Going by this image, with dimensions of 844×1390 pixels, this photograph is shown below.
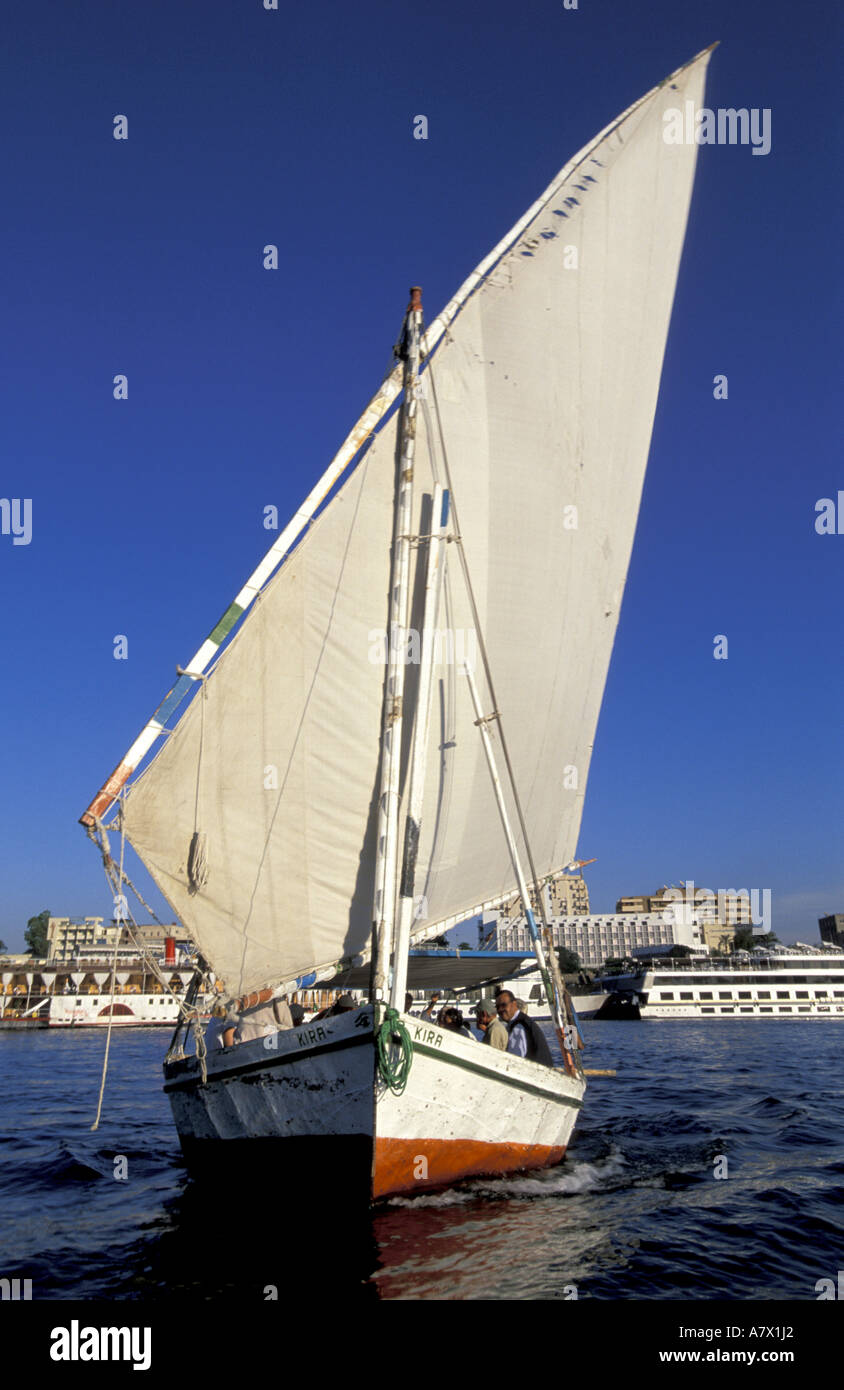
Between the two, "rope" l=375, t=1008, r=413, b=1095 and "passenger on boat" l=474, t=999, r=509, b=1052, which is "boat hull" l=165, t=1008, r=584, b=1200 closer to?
"rope" l=375, t=1008, r=413, b=1095

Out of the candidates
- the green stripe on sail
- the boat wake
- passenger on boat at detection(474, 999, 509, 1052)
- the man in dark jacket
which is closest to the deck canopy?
passenger on boat at detection(474, 999, 509, 1052)

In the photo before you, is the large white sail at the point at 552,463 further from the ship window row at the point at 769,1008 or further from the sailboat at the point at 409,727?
the ship window row at the point at 769,1008

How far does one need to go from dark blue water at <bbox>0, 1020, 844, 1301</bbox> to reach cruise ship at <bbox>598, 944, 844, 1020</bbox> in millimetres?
63474

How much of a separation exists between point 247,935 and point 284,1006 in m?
1.82

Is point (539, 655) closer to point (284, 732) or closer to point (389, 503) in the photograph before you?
point (389, 503)

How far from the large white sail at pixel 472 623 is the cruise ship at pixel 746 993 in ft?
227

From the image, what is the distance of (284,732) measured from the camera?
13.1 meters

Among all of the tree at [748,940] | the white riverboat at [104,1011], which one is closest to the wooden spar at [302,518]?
the white riverboat at [104,1011]

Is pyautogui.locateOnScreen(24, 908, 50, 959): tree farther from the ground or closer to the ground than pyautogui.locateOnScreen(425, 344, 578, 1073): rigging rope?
closer to the ground

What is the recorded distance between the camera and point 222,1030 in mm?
14211

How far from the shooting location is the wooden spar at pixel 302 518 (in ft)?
42.0

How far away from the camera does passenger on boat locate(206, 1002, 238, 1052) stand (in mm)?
13204

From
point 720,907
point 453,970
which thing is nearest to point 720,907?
point 720,907
